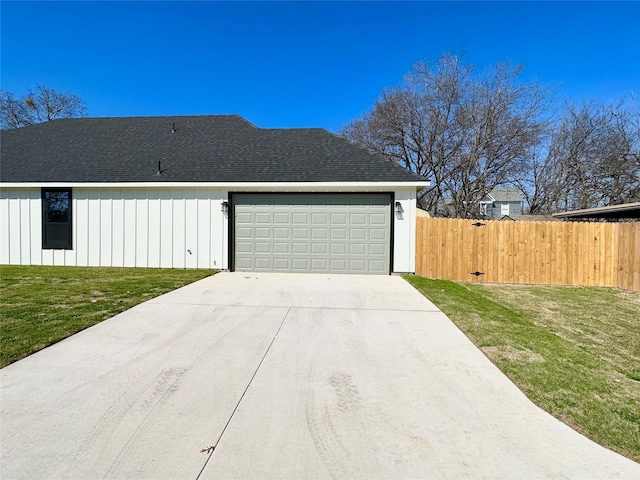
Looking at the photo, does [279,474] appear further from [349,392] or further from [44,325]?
[44,325]

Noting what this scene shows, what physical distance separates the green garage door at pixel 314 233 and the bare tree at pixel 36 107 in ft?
88.4

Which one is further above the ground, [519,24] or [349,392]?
[519,24]

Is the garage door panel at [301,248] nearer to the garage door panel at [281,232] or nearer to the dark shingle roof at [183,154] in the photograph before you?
the garage door panel at [281,232]

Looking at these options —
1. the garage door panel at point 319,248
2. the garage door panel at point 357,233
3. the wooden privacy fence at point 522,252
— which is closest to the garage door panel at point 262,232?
the garage door panel at point 319,248

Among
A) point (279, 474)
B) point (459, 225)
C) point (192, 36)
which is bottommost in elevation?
point (279, 474)

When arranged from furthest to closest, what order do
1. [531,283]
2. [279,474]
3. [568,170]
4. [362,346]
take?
[568,170] → [531,283] → [362,346] → [279,474]

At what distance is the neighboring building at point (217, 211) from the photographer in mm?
9414

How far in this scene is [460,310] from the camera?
18.5 feet

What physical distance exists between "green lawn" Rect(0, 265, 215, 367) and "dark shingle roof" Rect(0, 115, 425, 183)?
282 cm

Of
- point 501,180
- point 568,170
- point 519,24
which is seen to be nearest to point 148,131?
point 519,24

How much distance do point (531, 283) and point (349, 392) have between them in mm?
8313

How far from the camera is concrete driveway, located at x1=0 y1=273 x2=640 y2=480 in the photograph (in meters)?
2.01

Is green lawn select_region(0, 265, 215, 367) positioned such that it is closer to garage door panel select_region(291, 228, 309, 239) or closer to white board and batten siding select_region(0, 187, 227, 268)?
white board and batten siding select_region(0, 187, 227, 268)

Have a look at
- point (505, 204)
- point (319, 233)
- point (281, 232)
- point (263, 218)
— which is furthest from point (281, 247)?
point (505, 204)
